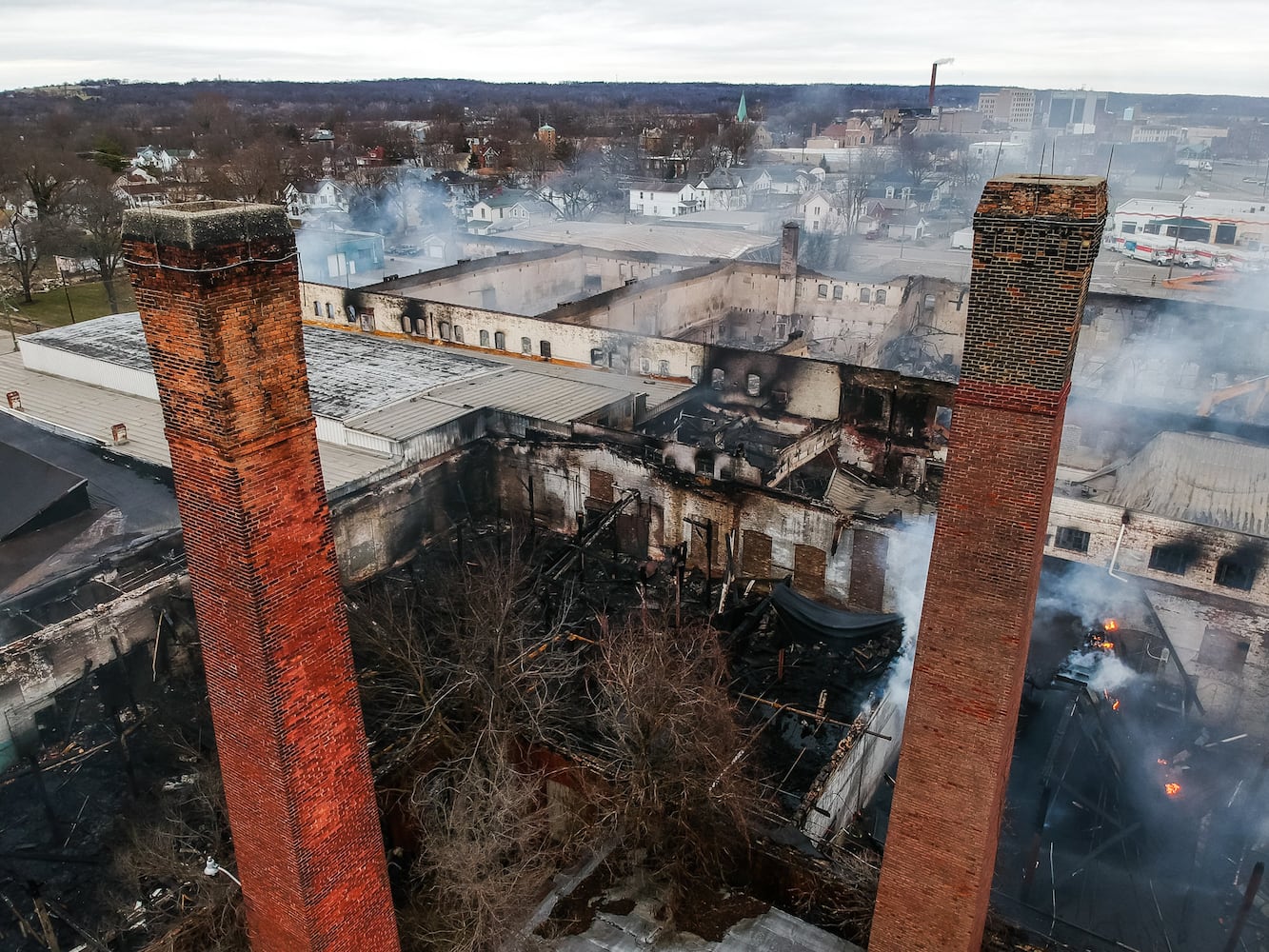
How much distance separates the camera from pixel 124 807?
1371cm

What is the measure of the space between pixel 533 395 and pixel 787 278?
60.4 ft

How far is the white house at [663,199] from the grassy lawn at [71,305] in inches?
1471

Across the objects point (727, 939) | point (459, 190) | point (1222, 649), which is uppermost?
point (459, 190)

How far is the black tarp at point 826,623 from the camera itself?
1596cm

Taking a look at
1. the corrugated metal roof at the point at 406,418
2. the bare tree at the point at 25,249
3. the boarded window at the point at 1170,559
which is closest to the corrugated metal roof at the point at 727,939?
the boarded window at the point at 1170,559

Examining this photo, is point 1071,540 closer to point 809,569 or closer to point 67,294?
point 809,569

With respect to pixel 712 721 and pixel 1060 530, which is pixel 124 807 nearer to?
pixel 712 721

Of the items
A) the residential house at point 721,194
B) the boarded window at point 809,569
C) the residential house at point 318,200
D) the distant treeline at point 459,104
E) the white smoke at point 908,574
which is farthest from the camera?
the distant treeline at point 459,104

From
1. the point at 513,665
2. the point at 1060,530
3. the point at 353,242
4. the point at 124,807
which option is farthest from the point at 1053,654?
the point at 353,242

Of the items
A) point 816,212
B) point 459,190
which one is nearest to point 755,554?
point 816,212

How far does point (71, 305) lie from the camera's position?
45125 mm

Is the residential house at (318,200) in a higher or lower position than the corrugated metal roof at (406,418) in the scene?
higher

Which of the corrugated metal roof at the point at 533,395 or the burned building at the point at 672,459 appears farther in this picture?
the corrugated metal roof at the point at 533,395

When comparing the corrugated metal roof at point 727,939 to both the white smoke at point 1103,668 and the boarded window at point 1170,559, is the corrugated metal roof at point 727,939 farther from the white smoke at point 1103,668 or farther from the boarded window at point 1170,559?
the boarded window at point 1170,559
